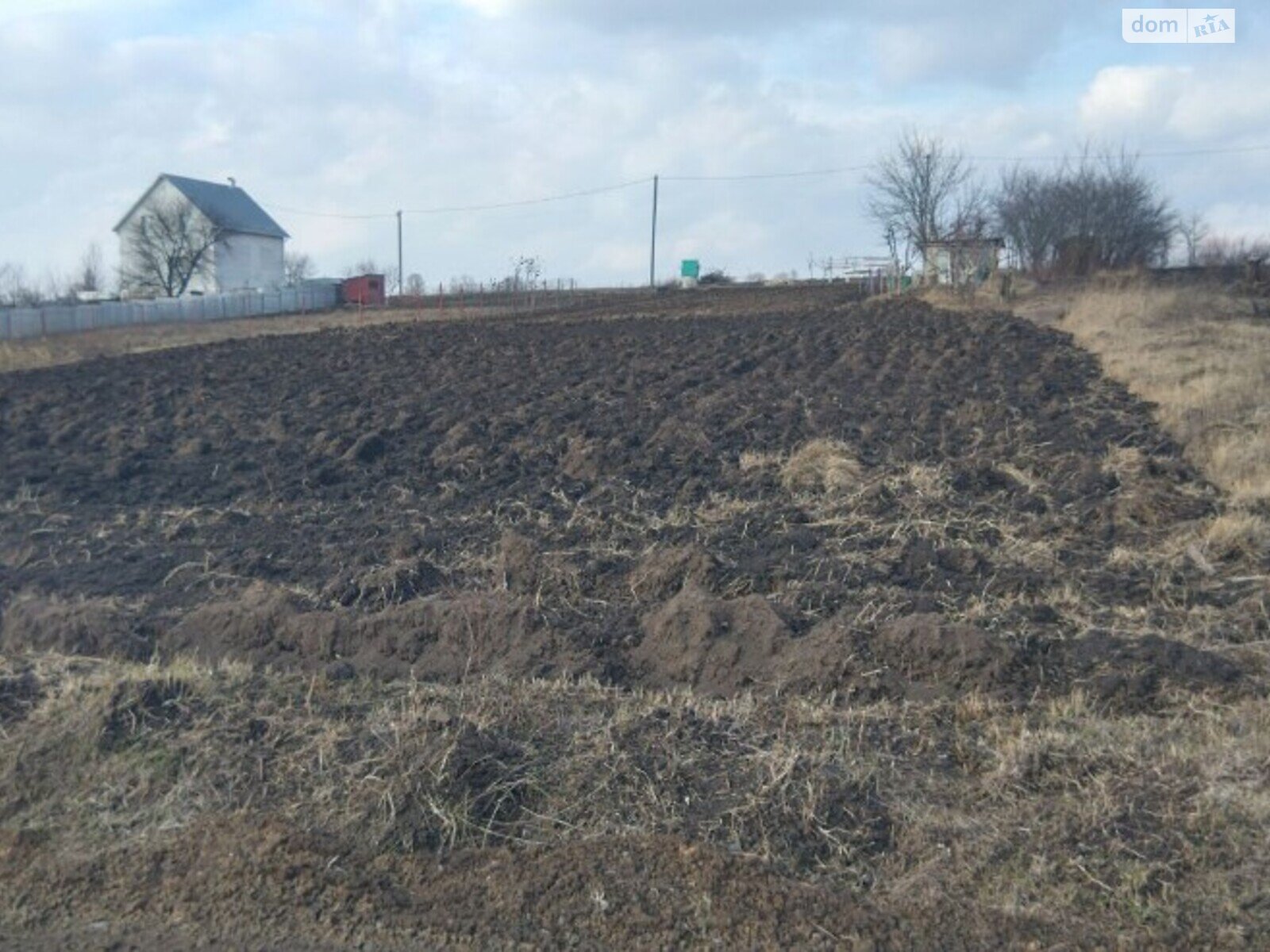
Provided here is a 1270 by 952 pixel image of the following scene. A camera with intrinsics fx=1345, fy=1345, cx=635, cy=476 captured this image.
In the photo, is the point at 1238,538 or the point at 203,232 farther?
the point at 203,232

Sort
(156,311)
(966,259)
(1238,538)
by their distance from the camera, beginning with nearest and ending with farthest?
(1238,538) → (966,259) → (156,311)

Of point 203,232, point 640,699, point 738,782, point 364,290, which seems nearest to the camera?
point 738,782

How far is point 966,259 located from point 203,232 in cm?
4772

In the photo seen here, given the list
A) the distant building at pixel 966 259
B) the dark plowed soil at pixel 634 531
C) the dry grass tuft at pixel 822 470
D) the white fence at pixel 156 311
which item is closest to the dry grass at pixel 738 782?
the dark plowed soil at pixel 634 531

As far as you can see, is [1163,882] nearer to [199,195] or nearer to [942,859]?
[942,859]

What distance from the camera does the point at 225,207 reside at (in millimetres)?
81062

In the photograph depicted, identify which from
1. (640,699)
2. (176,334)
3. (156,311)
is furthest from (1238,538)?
(156,311)

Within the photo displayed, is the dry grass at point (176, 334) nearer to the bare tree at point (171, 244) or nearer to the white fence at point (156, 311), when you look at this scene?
the white fence at point (156, 311)

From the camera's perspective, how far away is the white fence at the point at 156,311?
47469 mm

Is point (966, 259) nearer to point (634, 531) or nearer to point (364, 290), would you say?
point (364, 290)

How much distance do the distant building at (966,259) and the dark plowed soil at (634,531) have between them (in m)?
26.6

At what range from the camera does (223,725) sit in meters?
6.19

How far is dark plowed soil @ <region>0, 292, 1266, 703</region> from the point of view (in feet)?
24.7

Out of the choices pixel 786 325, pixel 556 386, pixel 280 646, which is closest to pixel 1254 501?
pixel 280 646
